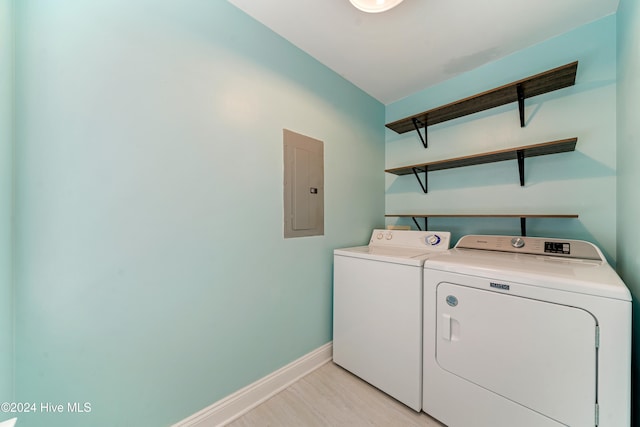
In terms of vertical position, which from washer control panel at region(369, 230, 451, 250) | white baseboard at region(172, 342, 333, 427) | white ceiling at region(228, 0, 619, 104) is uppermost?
white ceiling at region(228, 0, 619, 104)

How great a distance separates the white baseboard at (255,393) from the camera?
123cm

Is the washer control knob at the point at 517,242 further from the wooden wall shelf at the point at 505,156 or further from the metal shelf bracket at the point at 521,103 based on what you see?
the metal shelf bracket at the point at 521,103

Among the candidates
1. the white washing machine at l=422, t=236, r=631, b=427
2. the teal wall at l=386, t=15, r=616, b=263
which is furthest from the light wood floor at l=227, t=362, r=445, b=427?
the teal wall at l=386, t=15, r=616, b=263

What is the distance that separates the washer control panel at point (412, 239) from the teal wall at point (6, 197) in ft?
6.80

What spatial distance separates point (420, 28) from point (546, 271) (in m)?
1.57

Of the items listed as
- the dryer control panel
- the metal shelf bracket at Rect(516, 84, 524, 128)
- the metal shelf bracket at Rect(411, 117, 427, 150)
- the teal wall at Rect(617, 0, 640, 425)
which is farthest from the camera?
the metal shelf bracket at Rect(411, 117, 427, 150)

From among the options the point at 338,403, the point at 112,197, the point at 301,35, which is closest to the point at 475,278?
the point at 338,403

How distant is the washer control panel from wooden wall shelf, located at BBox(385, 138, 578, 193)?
542mm

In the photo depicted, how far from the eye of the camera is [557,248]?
1.38 metres

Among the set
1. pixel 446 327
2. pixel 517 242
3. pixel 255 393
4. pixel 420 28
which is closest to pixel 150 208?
pixel 255 393

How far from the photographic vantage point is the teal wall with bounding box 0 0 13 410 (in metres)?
0.77

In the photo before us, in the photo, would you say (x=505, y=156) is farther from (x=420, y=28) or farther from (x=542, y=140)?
(x=420, y=28)

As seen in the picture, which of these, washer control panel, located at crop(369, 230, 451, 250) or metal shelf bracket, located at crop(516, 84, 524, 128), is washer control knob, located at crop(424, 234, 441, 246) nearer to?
washer control panel, located at crop(369, 230, 451, 250)

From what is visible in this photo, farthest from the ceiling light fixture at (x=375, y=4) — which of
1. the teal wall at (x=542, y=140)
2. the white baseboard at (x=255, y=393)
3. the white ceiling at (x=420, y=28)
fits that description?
the white baseboard at (x=255, y=393)
